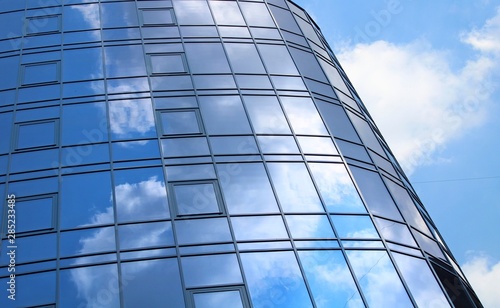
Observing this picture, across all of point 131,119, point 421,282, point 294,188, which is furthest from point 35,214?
point 421,282

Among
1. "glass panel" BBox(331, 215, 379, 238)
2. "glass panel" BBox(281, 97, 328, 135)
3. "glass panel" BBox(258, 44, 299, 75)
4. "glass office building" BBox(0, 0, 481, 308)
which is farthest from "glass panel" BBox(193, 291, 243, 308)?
"glass panel" BBox(258, 44, 299, 75)

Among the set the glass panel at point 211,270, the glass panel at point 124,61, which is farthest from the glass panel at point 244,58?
the glass panel at point 211,270

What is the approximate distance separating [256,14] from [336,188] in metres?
10.2

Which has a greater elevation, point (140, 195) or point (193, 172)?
Answer: point (193, 172)

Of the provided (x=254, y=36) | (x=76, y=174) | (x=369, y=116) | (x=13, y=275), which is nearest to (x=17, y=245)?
(x=13, y=275)

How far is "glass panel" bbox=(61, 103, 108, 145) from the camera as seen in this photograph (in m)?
21.9

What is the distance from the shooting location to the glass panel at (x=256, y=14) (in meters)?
27.9

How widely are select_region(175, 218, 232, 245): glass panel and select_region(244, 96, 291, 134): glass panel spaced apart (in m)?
4.45

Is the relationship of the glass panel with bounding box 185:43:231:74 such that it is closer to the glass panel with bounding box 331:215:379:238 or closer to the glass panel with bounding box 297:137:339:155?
the glass panel with bounding box 297:137:339:155

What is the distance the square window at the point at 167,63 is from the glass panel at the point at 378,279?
9.92 meters

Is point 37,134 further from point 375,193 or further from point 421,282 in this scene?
point 421,282

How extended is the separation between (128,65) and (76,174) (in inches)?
220

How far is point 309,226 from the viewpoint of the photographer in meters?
20.0

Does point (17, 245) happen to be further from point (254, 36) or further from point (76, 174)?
point (254, 36)
